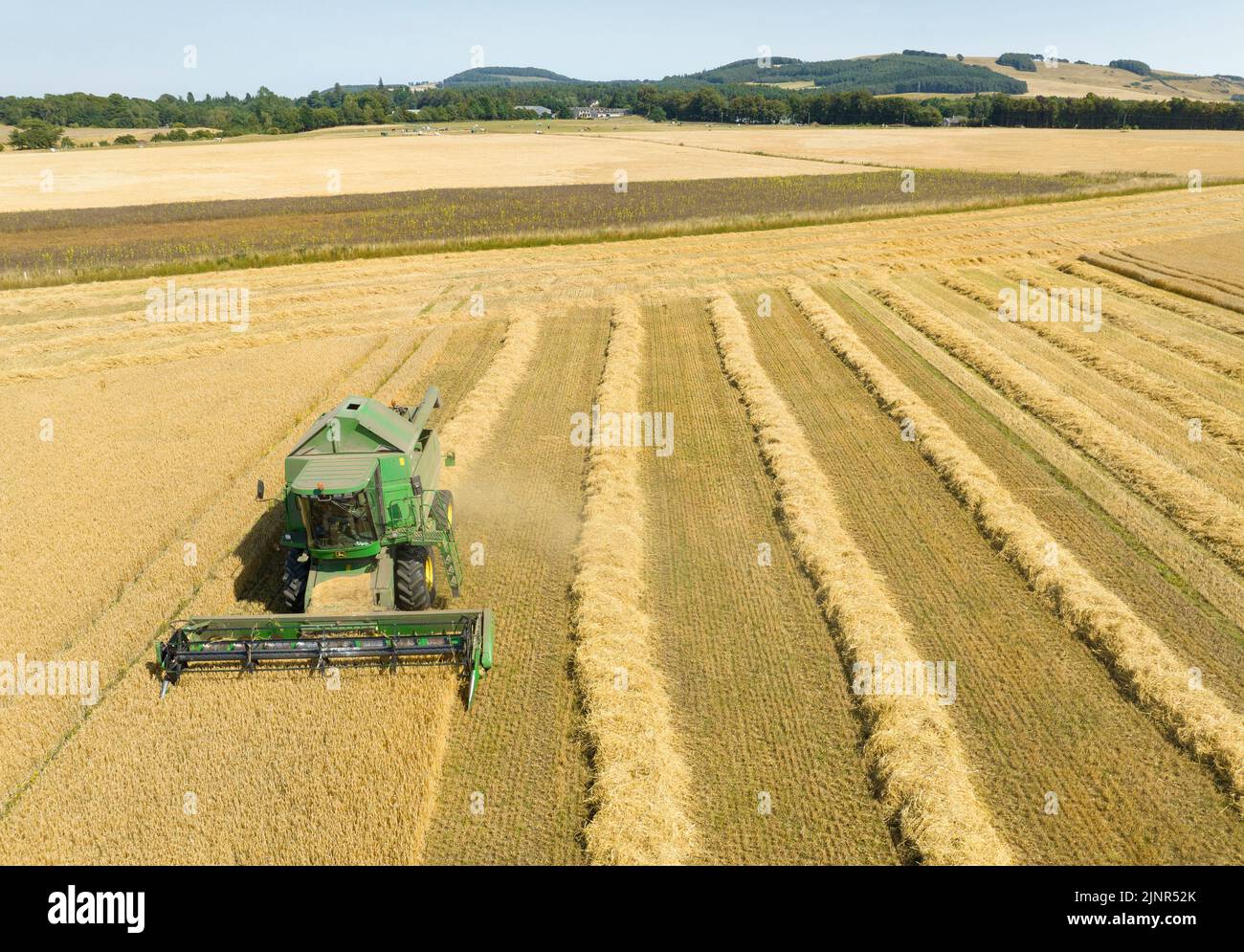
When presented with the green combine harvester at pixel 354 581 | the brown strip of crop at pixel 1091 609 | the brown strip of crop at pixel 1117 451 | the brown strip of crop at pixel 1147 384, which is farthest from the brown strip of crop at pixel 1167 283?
the green combine harvester at pixel 354 581

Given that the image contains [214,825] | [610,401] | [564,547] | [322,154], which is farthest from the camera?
[322,154]

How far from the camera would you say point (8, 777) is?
928 centimetres

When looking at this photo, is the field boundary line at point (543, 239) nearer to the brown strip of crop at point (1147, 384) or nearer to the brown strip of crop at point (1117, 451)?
the brown strip of crop at point (1117, 451)

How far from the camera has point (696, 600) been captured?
12523 millimetres

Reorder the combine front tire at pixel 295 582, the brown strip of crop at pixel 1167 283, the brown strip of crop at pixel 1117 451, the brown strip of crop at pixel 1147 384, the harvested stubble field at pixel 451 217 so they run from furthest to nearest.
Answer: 1. the harvested stubble field at pixel 451 217
2. the brown strip of crop at pixel 1167 283
3. the brown strip of crop at pixel 1147 384
4. the brown strip of crop at pixel 1117 451
5. the combine front tire at pixel 295 582

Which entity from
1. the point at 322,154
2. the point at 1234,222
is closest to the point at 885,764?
the point at 1234,222

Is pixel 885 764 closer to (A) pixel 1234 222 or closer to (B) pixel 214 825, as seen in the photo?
(B) pixel 214 825

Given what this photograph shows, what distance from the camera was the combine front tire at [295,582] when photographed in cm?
1148

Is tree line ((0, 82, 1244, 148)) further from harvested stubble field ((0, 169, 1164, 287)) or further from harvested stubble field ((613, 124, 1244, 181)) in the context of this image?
harvested stubble field ((0, 169, 1164, 287))

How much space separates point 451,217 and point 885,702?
47.7 metres

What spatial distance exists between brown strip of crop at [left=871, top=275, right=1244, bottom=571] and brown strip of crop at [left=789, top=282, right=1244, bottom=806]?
8.18ft

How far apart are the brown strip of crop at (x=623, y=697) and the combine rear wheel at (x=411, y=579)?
7.39 ft

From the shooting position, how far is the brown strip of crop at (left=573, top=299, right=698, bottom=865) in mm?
8219

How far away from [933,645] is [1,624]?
528 inches
